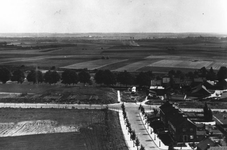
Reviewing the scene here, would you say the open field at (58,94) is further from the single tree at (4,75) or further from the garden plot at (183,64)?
the garden plot at (183,64)

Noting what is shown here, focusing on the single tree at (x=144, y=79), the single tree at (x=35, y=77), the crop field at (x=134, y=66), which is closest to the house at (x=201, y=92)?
the single tree at (x=144, y=79)

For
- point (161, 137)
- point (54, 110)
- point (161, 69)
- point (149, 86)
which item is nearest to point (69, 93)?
point (54, 110)

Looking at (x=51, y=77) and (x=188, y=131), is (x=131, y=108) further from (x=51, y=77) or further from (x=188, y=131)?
(x=51, y=77)

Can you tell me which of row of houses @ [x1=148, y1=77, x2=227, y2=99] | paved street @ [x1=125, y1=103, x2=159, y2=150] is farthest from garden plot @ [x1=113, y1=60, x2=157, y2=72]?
paved street @ [x1=125, y1=103, x2=159, y2=150]

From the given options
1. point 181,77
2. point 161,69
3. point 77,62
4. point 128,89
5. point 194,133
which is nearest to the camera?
point 194,133

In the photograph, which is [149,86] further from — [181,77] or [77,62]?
[77,62]

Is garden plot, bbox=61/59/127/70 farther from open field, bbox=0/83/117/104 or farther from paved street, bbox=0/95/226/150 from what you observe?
paved street, bbox=0/95/226/150

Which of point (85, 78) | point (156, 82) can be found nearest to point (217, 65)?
point (156, 82)
